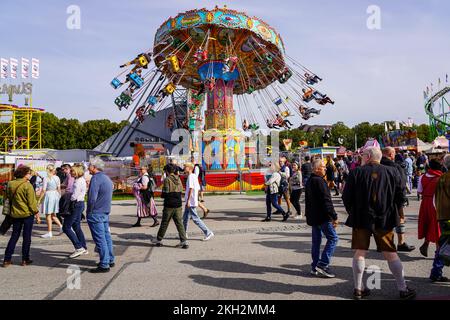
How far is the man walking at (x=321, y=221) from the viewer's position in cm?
543

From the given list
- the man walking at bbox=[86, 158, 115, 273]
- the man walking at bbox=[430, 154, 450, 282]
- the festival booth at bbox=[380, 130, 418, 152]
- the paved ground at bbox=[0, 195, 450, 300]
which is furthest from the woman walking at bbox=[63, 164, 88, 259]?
the festival booth at bbox=[380, 130, 418, 152]

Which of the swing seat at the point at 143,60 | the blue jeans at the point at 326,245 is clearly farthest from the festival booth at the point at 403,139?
the blue jeans at the point at 326,245

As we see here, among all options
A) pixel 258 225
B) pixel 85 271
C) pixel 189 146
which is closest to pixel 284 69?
pixel 189 146

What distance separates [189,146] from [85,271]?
23507mm

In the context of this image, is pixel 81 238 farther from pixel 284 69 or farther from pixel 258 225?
pixel 284 69

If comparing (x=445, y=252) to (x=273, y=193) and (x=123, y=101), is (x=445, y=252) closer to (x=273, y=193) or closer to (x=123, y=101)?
(x=273, y=193)

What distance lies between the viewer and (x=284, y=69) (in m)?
28.8

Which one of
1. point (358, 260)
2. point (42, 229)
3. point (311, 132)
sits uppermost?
point (311, 132)

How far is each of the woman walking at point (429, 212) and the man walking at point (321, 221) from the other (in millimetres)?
1537

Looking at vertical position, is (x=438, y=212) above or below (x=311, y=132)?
below

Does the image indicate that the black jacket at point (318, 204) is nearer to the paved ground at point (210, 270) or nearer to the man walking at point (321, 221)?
the man walking at point (321, 221)

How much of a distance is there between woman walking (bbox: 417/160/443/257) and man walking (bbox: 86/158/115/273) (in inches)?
195

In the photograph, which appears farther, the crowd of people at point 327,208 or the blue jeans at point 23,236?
the blue jeans at point 23,236

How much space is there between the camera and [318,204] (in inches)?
219
